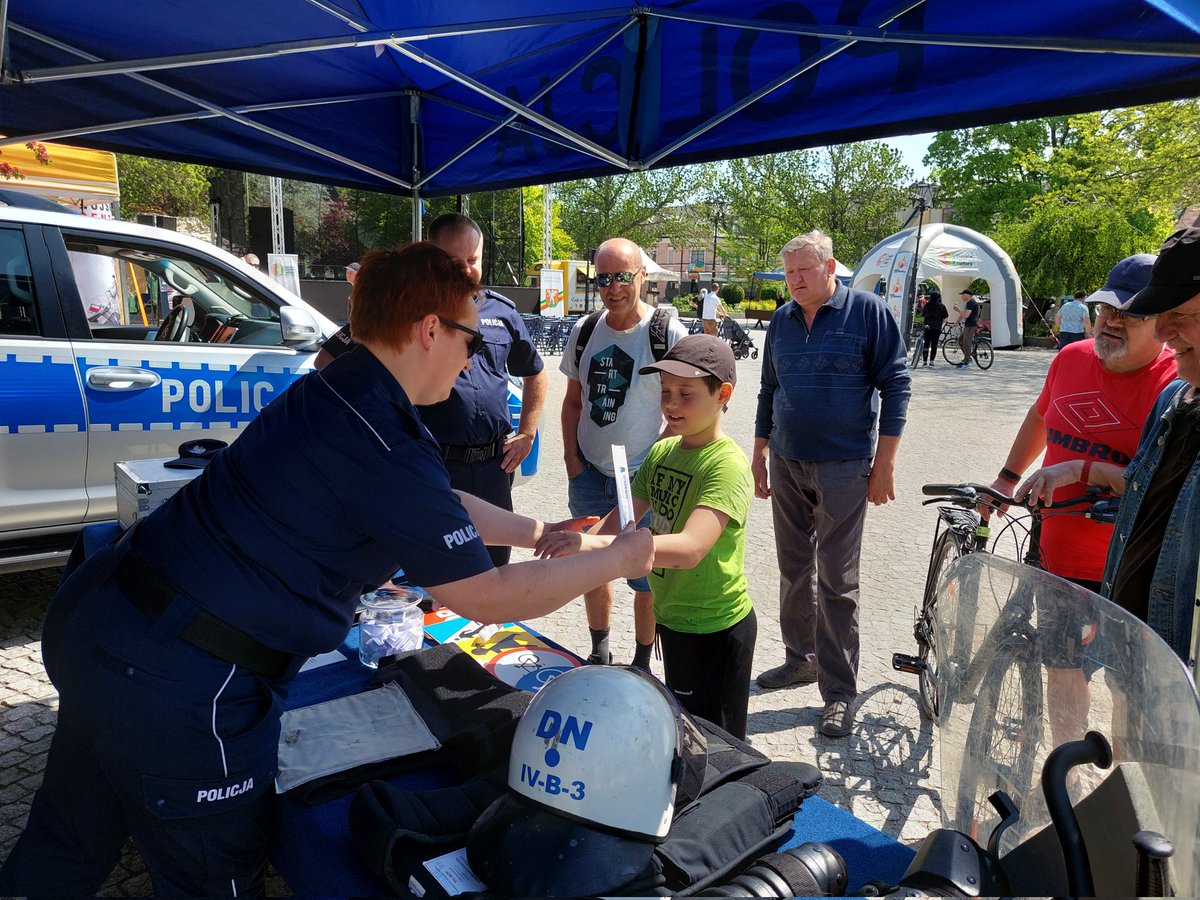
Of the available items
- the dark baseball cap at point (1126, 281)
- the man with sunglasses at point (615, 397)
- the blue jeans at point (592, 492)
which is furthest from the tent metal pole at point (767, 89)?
the blue jeans at point (592, 492)

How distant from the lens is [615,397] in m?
4.03

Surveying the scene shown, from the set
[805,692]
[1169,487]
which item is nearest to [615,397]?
[805,692]

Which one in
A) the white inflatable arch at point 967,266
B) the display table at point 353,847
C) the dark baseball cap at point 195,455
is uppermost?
the white inflatable arch at point 967,266

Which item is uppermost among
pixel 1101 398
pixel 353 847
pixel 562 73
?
pixel 562 73

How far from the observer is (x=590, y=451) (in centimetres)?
411

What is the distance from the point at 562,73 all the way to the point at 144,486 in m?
2.46

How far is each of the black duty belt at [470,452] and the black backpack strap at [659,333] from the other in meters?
0.90

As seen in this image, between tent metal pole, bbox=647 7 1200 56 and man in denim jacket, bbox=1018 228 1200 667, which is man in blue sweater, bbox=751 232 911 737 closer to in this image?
tent metal pole, bbox=647 7 1200 56

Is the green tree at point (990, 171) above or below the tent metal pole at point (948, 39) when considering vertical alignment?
above

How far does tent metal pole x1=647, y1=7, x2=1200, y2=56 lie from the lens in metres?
2.10

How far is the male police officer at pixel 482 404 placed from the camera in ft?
12.5

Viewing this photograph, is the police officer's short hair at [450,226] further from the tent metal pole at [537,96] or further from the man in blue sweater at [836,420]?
the man in blue sweater at [836,420]

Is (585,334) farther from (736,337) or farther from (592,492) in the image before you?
(736,337)

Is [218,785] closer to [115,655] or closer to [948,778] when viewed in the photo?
[115,655]
